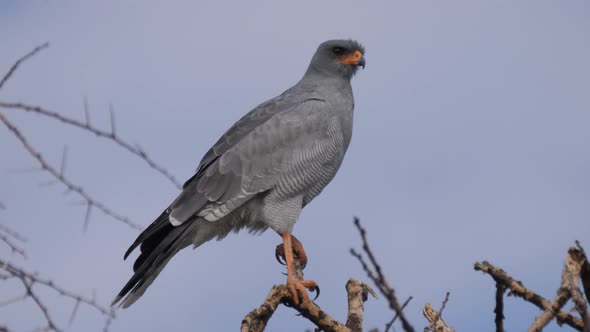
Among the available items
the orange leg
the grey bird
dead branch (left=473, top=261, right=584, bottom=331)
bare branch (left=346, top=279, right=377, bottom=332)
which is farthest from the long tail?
dead branch (left=473, top=261, right=584, bottom=331)

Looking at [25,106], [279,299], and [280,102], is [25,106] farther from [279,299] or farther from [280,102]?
[280,102]

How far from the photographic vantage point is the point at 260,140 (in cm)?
677

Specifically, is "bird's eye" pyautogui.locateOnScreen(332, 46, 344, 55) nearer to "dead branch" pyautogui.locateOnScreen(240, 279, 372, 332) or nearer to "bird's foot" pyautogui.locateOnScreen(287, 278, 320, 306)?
"bird's foot" pyautogui.locateOnScreen(287, 278, 320, 306)

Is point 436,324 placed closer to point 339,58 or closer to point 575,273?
point 575,273

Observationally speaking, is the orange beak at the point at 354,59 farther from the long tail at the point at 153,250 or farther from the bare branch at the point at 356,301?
the bare branch at the point at 356,301

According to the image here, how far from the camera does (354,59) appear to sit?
7.63 metres

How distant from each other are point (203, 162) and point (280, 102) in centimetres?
85

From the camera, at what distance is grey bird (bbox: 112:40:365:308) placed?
6340 mm

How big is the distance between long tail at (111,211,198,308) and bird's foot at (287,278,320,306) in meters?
0.98

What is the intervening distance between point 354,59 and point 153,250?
2703 mm

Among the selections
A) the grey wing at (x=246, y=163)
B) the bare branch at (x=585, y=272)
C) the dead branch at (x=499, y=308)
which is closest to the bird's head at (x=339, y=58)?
the grey wing at (x=246, y=163)

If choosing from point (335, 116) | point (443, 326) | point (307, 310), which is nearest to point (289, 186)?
point (335, 116)

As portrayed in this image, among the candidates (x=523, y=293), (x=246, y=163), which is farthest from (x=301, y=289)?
(x=523, y=293)

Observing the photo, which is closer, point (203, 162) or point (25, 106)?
point (25, 106)
